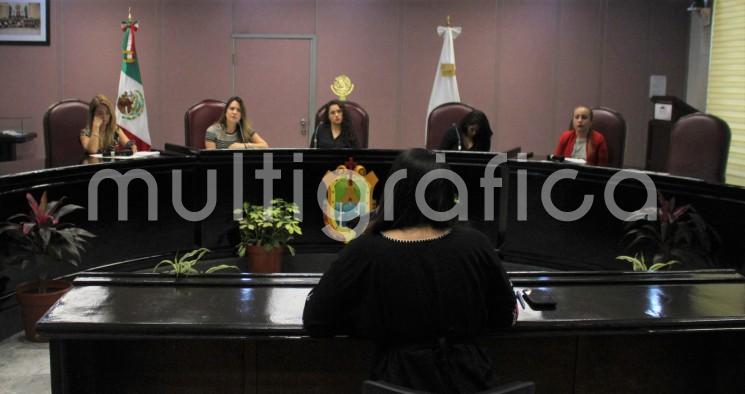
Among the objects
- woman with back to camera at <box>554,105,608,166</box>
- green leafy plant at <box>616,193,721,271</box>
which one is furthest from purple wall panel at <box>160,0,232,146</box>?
green leafy plant at <box>616,193,721,271</box>

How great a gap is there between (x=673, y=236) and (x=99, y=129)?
11.7ft

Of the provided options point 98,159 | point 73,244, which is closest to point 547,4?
point 98,159

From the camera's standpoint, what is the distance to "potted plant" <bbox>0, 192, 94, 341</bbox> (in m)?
3.91

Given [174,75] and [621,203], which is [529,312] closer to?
[621,203]

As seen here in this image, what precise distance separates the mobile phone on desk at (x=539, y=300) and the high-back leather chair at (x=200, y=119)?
13.6ft

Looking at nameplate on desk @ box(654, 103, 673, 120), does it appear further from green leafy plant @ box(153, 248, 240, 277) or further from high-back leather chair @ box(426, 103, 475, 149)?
green leafy plant @ box(153, 248, 240, 277)

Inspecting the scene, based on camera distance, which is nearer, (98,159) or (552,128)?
(98,159)

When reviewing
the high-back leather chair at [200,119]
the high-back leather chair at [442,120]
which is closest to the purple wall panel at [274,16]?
the high-back leather chair at [200,119]

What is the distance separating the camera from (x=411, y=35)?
839cm

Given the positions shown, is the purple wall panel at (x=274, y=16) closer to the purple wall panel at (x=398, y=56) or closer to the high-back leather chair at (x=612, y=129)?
the purple wall panel at (x=398, y=56)

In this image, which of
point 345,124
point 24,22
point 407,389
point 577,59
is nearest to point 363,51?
point 577,59

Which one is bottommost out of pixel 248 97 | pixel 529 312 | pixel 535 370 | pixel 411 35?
pixel 535 370

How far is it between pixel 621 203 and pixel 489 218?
902mm

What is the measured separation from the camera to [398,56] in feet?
27.6
